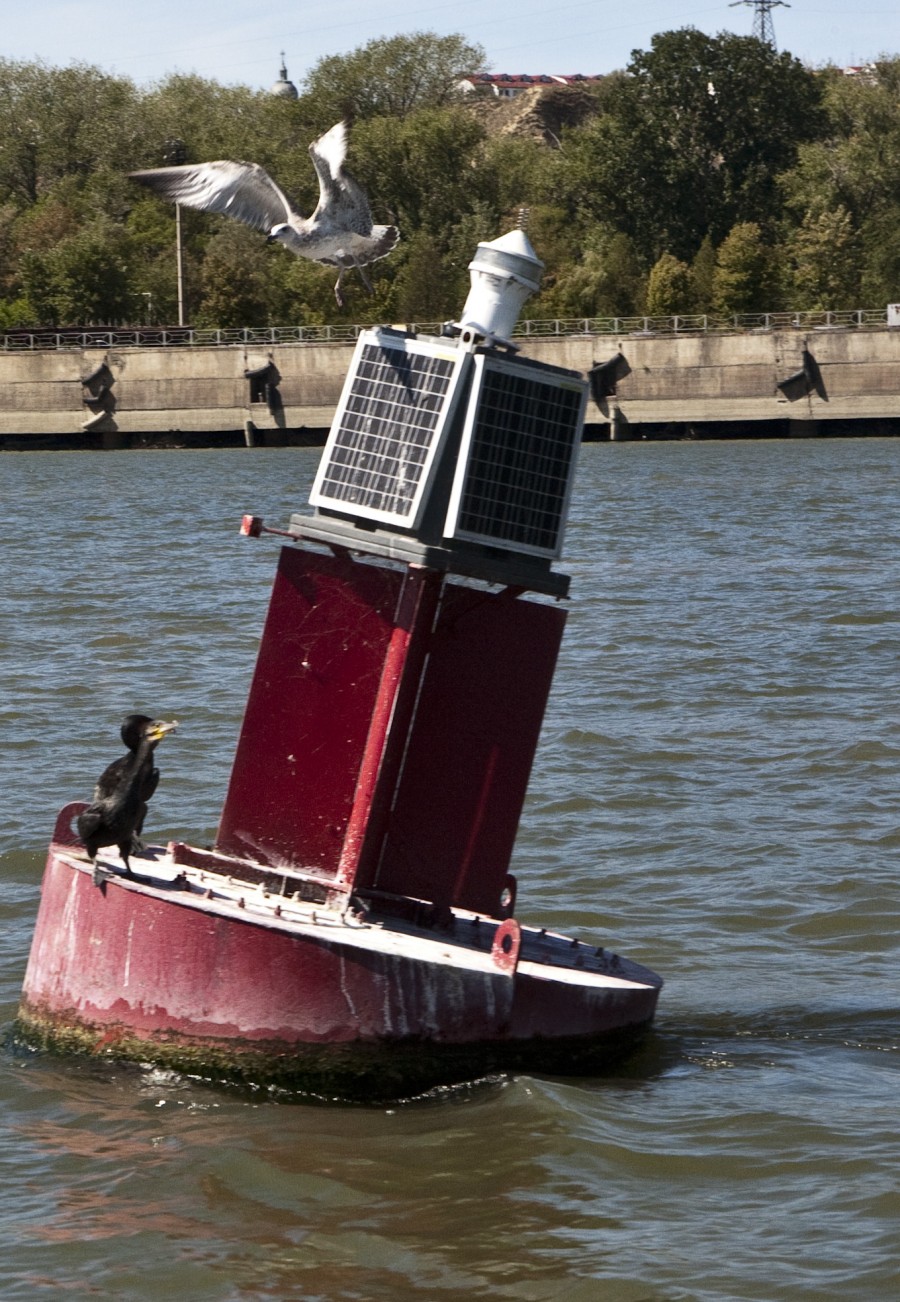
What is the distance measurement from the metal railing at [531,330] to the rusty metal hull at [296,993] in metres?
62.0

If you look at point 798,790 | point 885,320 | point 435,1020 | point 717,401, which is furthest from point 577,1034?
point 885,320

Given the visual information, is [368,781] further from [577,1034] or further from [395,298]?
[395,298]

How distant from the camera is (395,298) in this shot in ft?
253

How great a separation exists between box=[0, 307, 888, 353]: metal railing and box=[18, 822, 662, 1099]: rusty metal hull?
203ft

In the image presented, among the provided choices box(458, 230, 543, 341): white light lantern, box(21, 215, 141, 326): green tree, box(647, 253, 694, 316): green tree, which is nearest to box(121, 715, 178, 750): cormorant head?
box(458, 230, 543, 341): white light lantern

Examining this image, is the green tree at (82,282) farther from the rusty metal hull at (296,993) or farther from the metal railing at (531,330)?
the rusty metal hull at (296,993)

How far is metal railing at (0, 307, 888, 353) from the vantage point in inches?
2842

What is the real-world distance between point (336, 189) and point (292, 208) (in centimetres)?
42

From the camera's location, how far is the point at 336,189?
12.1m

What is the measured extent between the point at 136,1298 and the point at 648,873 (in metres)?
6.28

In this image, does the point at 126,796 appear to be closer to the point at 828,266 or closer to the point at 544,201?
the point at 828,266

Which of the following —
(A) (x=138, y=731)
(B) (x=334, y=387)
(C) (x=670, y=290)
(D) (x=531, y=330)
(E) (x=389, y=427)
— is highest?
(C) (x=670, y=290)

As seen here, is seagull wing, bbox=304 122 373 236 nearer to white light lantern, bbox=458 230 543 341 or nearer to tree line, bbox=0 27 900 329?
white light lantern, bbox=458 230 543 341

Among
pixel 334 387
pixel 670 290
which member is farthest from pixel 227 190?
pixel 670 290
